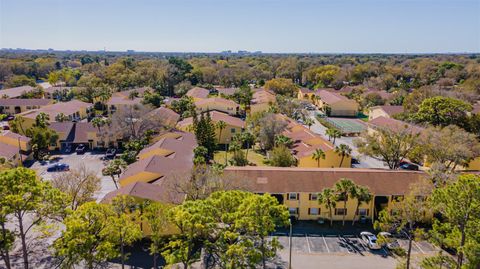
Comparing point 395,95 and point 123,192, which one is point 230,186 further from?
point 395,95

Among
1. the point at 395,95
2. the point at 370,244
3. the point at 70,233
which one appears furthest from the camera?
the point at 395,95

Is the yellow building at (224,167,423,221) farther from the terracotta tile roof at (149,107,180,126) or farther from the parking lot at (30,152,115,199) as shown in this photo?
the terracotta tile roof at (149,107,180,126)

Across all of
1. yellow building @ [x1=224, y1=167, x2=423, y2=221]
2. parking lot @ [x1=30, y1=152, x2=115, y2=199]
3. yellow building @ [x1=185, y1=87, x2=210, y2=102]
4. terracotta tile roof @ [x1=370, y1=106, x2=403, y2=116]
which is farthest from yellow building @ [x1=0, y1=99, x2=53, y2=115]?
terracotta tile roof @ [x1=370, y1=106, x2=403, y2=116]

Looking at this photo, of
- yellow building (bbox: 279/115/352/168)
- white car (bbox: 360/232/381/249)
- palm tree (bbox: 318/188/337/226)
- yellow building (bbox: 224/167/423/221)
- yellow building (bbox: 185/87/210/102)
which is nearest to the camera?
white car (bbox: 360/232/381/249)

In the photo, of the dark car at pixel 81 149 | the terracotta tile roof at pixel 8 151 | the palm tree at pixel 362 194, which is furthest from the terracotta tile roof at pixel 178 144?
the palm tree at pixel 362 194

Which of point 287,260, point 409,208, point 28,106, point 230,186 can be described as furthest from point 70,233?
point 28,106

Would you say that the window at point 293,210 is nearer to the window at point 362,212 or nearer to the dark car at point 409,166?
the window at point 362,212
